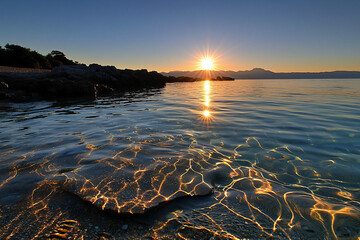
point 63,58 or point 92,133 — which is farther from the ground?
point 63,58

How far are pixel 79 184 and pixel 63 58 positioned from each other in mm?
84081

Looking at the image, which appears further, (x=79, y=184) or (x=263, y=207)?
(x=79, y=184)

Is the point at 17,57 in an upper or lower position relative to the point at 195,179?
upper

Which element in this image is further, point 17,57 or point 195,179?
point 17,57

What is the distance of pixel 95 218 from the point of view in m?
2.15

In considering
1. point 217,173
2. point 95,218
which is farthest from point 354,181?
point 95,218

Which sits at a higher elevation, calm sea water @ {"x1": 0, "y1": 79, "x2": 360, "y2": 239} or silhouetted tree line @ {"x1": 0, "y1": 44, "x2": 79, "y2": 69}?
silhouetted tree line @ {"x1": 0, "y1": 44, "x2": 79, "y2": 69}

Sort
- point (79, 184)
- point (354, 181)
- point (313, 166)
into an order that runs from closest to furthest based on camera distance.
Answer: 1. point (79, 184)
2. point (354, 181)
3. point (313, 166)

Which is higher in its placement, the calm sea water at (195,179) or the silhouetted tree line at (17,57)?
the silhouetted tree line at (17,57)

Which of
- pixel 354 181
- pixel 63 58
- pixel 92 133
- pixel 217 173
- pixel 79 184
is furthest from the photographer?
pixel 63 58

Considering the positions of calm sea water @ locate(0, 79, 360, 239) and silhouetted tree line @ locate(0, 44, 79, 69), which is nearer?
calm sea water @ locate(0, 79, 360, 239)

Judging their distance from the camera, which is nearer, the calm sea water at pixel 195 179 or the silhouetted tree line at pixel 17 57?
the calm sea water at pixel 195 179

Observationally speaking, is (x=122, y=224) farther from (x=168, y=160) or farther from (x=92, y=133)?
(x=92, y=133)

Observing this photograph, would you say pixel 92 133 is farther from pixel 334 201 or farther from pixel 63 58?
pixel 63 58
